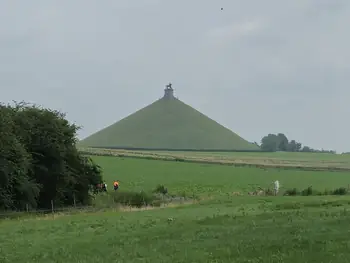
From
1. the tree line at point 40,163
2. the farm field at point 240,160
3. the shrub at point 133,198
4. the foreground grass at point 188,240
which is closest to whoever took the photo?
the foreground grass at point 188,240

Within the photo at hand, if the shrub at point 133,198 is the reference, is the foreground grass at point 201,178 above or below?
above

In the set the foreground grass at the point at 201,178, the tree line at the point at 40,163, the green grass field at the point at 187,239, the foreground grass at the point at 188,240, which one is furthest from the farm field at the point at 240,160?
the foreground grass at the point at 188,240

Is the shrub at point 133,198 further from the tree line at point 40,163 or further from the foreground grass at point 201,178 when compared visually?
the foreground grass at point 201,178

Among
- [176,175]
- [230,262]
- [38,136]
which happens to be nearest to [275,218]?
[230,262]

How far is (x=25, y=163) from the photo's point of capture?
43125 millimetres

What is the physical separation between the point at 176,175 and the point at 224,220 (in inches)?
2103

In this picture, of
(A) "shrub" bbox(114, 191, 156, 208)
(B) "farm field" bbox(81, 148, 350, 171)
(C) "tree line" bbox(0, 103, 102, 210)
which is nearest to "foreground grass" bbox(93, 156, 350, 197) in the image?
(A) "shrub" bbox(114, 191, 156, 208)

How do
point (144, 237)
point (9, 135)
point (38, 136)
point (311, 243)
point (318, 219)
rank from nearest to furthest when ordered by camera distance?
point (311, 243) < point (144, 237) < point (318, 219) < point (9, 135) < point (38, 136)

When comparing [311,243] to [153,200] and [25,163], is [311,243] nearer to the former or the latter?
[25,163]

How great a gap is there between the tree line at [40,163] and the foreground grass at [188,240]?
14977 millimetres

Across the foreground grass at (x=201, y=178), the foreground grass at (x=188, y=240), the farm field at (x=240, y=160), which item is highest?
the farm field at (x=240, y=160)

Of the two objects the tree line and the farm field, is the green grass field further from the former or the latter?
the farm field

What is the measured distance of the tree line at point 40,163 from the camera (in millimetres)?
42094

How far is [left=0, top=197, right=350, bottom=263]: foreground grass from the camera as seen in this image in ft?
53.5
